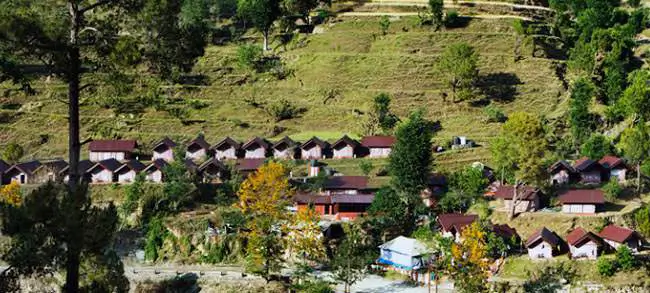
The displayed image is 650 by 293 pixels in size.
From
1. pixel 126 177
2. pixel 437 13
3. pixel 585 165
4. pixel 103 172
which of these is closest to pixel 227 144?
pixel 126 177

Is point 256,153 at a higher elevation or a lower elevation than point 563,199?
higher

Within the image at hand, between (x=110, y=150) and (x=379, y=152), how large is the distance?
58.3ft

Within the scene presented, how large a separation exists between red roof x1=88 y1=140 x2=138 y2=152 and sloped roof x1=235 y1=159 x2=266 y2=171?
7.95 metres

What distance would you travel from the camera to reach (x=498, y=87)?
61344 mm

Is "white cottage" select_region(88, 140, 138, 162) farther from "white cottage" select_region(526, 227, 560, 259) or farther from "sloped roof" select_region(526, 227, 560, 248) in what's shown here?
"white cottage" select_region(526, 227, 560, 259)

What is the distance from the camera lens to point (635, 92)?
1941 inches

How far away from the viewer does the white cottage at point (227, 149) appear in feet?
175

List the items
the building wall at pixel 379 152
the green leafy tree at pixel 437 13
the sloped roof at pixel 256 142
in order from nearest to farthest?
the building wall at pixel 379 152 → the sloped roof at pixel 256 142 → the green leafy tree at pixel 437 13

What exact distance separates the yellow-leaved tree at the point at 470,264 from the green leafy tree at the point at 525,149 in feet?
23.1

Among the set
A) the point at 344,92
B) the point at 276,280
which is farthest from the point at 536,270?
the point at 344,92

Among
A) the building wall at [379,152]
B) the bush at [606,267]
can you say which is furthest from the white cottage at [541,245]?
the building wall at [379,152]

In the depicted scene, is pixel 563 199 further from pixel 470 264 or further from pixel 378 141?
pixel 378 141

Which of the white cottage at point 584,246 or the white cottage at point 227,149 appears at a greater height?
the white cottage at point 227,149

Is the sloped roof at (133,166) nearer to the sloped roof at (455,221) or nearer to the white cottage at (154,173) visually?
the white cottage at (154,173)
